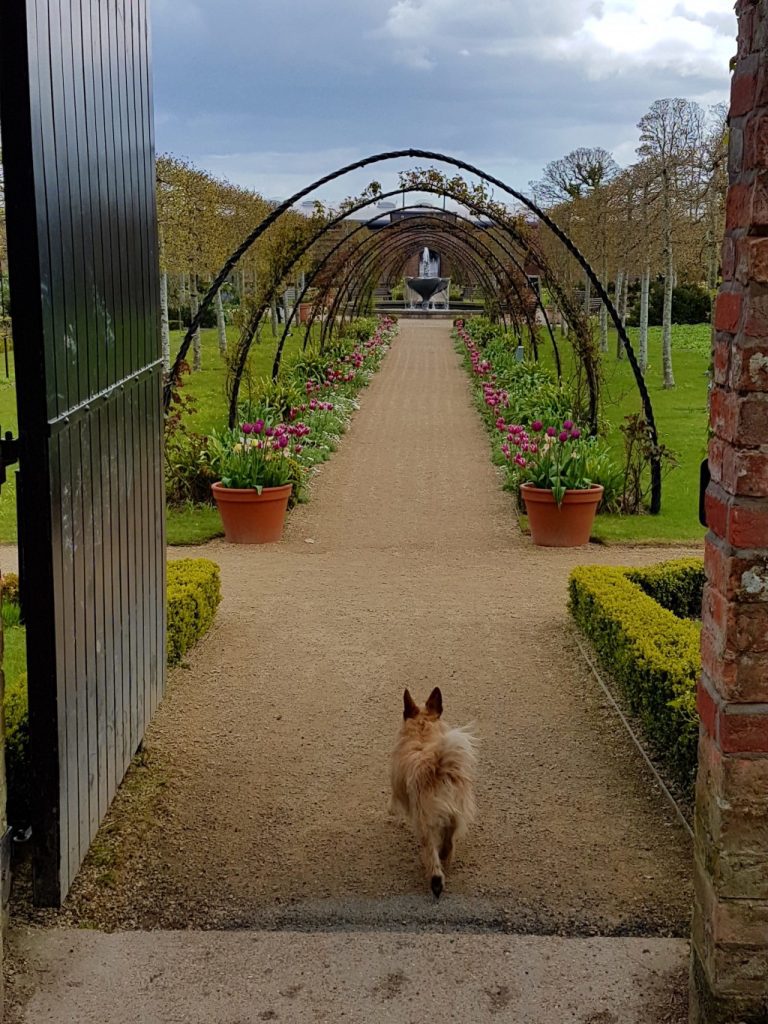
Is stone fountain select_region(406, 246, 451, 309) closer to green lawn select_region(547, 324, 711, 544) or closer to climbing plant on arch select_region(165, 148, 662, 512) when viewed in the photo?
green lawn select_region(547, 324, 711, 544)

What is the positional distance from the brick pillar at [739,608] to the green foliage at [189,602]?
3642 millimetres

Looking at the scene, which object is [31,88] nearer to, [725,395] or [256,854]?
[725,395]

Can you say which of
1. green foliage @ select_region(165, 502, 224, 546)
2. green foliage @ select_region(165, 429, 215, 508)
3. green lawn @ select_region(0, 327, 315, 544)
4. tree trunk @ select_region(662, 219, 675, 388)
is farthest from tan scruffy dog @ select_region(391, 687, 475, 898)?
tree trunk @ select_region(662, 219, 675, 388)

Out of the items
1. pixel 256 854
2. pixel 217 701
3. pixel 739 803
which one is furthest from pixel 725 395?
pixel 217 701

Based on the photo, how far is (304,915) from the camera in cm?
335

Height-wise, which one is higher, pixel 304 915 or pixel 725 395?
pixel 725 395

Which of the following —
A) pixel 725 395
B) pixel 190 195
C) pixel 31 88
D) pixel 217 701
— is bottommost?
pixel 217 701

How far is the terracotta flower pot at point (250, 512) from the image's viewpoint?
8.93 m

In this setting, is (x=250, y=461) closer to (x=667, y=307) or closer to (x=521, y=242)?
(x=521, y=242)

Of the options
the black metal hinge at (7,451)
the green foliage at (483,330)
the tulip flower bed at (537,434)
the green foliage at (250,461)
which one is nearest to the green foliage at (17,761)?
the black metal hinge at (7,451)

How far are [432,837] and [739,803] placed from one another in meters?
1.24

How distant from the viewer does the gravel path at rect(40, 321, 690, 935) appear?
344cm

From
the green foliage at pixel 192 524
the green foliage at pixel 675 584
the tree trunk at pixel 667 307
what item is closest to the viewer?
the green foliage at pixel 675 584

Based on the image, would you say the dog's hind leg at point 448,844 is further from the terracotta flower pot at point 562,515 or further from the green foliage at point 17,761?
the terracotta flower pot at point 562,515
